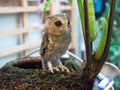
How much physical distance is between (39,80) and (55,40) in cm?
8

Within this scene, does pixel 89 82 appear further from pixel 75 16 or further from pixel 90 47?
pixel 75 16

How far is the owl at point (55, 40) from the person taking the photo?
0.54 meters

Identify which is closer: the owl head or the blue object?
the owl head

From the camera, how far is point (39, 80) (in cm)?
52

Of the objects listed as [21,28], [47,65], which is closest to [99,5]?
[21,28]

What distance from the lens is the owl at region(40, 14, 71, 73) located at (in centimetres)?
54

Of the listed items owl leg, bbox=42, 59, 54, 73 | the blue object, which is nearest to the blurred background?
the blue object

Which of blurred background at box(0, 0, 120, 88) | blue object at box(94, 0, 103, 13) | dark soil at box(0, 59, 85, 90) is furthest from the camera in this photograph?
blue object at box(94, 0, 103, 13)

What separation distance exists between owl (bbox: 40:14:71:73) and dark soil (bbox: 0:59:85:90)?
0.08 feet

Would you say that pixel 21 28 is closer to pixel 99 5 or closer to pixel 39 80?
pixel 99 5

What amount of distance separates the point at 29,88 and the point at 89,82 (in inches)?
3.9

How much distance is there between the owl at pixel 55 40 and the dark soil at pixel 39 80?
26mm

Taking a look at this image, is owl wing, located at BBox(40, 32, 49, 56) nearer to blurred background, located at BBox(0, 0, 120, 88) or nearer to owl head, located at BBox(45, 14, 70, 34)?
owl head, located at BBox(45, 14, 70, 34)

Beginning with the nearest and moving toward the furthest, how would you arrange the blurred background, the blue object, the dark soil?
the dark soil
the blurred background
the blue object
